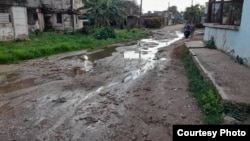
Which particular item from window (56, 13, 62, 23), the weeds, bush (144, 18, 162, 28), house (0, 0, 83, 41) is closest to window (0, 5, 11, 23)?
house (0, 0, 83, 41)

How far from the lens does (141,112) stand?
5715 mm

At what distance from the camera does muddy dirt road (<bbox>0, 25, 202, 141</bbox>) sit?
4742 mm

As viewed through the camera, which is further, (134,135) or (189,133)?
(134,135)

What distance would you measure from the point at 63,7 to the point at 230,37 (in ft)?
66.0

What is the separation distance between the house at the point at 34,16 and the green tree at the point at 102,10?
1814 mm

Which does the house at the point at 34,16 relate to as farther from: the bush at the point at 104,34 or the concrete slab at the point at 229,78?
the concrete slab at the point at 229,78

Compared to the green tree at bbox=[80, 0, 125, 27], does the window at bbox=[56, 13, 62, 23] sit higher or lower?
lower

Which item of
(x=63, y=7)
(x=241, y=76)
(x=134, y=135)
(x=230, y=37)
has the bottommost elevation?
(x=134, y=135)

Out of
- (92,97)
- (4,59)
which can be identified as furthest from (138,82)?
(4,59)

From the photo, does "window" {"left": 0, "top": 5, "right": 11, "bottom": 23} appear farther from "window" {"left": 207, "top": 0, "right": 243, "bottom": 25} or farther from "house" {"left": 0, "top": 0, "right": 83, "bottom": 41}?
"window" {"left": 207, "top": 0, "right": 243, "bottom": 25}

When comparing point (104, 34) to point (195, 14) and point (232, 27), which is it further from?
point (195, 14)

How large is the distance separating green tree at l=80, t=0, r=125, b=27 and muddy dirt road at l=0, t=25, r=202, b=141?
54.8 feet

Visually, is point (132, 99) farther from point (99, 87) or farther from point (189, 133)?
point (189, 133)

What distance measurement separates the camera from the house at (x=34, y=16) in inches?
666
